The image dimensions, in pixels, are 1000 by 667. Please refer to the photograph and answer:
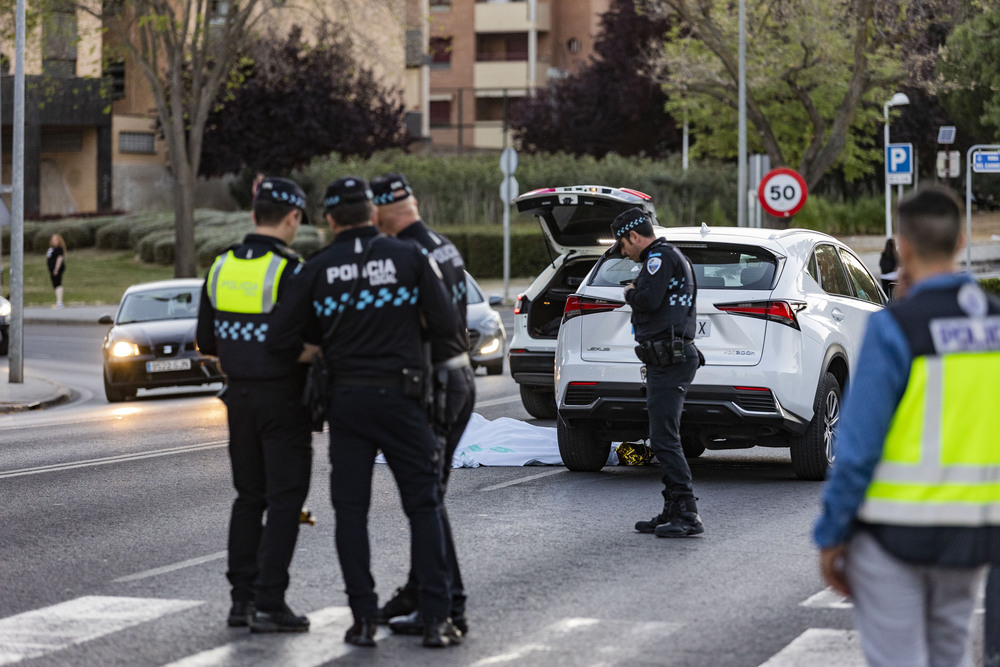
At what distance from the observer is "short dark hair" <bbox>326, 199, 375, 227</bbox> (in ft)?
20.2

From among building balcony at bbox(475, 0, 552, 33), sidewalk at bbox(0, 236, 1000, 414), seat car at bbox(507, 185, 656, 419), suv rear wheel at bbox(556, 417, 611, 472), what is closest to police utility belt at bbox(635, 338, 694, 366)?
suv rear wheel at bbox(556, 417, 611, 472)

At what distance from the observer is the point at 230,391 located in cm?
639

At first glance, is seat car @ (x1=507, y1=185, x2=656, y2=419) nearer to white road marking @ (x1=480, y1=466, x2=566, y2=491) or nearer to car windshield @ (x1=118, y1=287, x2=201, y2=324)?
white road marking @ (x1=480, y1=466, x2=566, y2=491)

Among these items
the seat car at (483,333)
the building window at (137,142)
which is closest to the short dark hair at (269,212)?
the seat car at (483,333)

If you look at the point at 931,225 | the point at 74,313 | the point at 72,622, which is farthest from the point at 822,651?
the point at 74,313

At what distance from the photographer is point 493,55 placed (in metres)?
86.1

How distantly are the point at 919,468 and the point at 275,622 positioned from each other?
10.6ft

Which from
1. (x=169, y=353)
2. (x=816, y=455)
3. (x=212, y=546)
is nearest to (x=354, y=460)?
(x=212, y=546)

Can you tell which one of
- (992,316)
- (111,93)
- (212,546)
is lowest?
(212,546)

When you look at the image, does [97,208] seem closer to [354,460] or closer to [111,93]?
[111,93]

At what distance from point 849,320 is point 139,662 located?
22.1 feet

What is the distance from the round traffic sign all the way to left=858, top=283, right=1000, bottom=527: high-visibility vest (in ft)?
67.2

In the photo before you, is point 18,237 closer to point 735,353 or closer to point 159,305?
point 159,305

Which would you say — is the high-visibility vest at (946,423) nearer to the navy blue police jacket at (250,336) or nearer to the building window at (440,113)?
the navy blue police jacket at (250,336)
